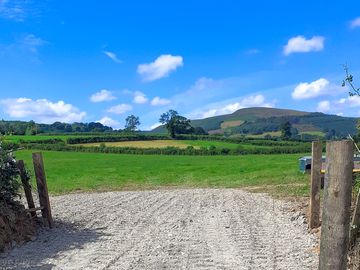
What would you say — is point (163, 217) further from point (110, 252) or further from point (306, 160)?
point (306, 160)

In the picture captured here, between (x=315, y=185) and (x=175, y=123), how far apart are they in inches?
3498

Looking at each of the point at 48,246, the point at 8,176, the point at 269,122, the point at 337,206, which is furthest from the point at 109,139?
the point at 337,206

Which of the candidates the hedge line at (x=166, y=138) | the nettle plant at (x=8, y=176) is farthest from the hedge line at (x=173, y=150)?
the nettle plant at (x=8, y=176)

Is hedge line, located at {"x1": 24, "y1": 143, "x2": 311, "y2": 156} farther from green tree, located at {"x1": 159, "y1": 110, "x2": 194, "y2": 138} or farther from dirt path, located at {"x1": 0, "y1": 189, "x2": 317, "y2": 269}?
dirt path, located at {"x1": 0, "y1": 189, "x2": 317, "y2": 269}

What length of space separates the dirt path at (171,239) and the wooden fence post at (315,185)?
0.40m

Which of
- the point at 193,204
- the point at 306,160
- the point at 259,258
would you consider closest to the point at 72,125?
the point at 306,160

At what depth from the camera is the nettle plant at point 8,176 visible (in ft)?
31.7

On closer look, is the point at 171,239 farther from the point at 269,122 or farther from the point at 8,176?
the point at 269,122

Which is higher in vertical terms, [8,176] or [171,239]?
[8,176]

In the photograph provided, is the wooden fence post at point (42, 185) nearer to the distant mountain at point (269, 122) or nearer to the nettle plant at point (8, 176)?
the nettle plant at point (8, 176)

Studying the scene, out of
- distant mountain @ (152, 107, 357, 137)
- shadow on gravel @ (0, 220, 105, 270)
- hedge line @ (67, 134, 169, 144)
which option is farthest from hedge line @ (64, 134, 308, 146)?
shadow on gravel @ (0, 220, 105, 270)

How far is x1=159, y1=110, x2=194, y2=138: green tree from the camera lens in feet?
317

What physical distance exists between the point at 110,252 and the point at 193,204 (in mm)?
6828

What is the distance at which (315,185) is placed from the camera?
10188 millimetres
